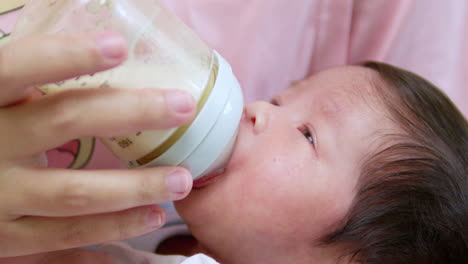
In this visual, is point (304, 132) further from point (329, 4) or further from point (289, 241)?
point (329, 4)

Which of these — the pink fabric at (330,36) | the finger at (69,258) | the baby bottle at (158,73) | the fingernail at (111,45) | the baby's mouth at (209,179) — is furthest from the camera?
the pink fabric at (330,36)

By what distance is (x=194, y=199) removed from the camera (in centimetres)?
91

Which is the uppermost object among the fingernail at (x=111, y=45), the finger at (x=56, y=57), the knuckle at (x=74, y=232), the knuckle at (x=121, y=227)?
the fingernail at (x=111, y=45)

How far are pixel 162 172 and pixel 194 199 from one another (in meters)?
0.23

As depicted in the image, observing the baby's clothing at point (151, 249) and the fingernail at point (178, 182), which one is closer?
the fingernail at point (178, 182)

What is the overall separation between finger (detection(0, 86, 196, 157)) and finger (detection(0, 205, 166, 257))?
166mm

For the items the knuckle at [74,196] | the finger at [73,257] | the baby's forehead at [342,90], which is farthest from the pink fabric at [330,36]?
the knuckle at [74,196]

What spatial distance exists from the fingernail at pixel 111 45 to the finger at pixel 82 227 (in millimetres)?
295

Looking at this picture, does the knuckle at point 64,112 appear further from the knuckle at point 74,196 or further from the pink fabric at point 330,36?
the pink fabric at point 330,36

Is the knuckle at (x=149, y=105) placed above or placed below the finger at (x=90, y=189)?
above

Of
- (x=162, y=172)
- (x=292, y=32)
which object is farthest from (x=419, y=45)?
(x=162, y=172)

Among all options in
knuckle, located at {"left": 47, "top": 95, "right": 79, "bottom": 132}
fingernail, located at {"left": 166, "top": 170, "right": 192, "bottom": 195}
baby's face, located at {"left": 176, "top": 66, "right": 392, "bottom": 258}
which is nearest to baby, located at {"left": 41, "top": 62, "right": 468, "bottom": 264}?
baby's face, located at {"left": 176, "top": 66, "right": 392, "bottom": 258}

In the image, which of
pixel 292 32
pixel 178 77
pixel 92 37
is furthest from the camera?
pixel 292 32

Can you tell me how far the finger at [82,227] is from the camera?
2.48 ft
